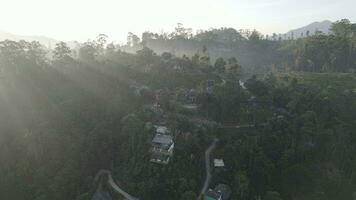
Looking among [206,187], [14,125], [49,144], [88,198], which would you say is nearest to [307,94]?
[206,187]

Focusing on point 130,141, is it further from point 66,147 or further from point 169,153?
point 66,147

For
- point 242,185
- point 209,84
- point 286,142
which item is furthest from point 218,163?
point 209,84

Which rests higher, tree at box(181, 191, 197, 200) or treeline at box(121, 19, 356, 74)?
treeline at box(121, 19, 356, 74)

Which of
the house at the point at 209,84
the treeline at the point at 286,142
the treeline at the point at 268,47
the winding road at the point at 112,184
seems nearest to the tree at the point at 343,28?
the treeline at the point at 268,47

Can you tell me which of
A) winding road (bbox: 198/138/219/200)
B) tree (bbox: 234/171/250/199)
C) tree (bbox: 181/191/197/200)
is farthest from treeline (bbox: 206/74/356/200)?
tree (bbox: 181/191/197/200)

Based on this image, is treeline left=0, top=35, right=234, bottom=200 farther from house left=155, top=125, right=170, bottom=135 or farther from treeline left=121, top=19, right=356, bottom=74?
treeline left=121, top=19, right=356, bottom=74

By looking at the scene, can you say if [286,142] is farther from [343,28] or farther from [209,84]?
[343,28]
